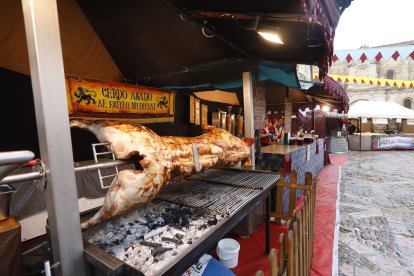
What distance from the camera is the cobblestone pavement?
115 inches

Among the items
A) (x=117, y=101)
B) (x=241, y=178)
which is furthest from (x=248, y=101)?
(x=117, y=101)

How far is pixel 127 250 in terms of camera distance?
4.22 feet

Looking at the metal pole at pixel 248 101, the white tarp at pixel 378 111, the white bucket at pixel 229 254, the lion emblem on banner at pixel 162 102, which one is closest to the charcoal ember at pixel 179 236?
the white bucket at pixel 229 254

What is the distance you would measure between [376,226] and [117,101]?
5.11m

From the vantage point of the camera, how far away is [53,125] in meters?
0.98

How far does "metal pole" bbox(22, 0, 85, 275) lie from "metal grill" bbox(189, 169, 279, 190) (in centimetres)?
167

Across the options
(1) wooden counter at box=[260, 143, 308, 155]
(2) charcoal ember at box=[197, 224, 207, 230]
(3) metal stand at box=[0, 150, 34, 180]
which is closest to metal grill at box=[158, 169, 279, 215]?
(2) charcoal ember at box=[197, 224, 207, 230]

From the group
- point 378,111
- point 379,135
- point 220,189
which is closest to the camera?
point 220,189

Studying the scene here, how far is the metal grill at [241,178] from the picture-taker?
7.88ft

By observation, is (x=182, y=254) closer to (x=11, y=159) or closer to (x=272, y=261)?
(x=272, y=261)

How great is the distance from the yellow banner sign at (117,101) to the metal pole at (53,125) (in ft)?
7.80

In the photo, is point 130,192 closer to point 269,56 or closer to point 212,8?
point 212,8

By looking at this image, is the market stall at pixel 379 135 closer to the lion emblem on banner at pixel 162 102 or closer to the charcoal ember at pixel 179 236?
the lion emblem on banner at pixel 162 102

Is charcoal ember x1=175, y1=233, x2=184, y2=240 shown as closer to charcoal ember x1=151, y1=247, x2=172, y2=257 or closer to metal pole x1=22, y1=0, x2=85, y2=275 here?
charcoal ember x1=151, y1=247, x2=172, y2=257
